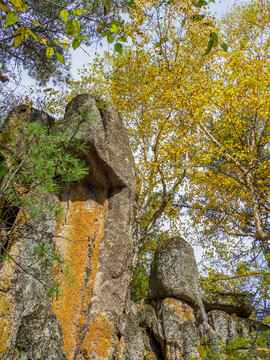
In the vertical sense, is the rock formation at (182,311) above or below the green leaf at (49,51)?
below

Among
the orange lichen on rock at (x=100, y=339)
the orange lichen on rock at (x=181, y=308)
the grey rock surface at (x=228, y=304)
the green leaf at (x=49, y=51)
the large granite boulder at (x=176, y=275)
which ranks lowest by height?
the orange lichen on rock at (x=100, y=339)

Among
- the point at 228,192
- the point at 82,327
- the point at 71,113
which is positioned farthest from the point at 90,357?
the point at 228,192

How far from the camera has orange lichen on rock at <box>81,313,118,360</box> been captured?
5.36 metres

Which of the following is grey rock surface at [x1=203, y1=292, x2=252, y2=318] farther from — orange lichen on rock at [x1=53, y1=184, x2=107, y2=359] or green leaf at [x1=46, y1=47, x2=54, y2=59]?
green leaf at [x1=46, y1=47, x2=54, y2=59]

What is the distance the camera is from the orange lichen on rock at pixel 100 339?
5.36 m

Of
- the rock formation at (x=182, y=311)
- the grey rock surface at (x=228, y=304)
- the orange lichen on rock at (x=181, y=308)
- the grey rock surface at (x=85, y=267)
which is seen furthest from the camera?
the grey rock surface at (x=228, y=304)

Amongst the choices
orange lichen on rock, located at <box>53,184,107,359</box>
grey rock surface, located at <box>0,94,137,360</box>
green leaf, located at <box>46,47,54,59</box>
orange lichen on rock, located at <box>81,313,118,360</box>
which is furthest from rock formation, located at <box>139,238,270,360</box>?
green leaf, located at <box>46,47,54,59</box>

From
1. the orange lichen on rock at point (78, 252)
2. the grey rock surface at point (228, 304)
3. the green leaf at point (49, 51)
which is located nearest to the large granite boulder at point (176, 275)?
the grey rock surface at point (228, 304)

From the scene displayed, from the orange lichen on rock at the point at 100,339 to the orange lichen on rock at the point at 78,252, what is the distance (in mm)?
170

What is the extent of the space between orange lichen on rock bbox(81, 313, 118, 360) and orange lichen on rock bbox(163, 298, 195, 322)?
2677 mm

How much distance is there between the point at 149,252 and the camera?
1551 cm

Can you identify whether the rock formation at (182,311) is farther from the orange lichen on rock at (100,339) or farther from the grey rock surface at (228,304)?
the orange lichen on rock at (100,339)

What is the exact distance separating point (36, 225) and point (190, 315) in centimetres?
482

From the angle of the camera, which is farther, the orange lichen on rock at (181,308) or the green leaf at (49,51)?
the orange lichen on rock at (181,308)
